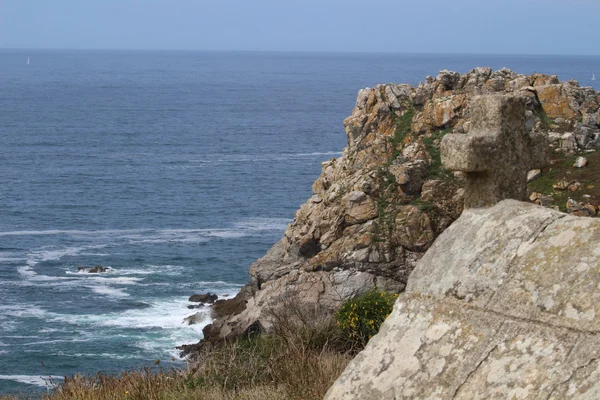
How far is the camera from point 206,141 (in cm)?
12638

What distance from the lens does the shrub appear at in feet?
54.3

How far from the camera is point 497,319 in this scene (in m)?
4.46

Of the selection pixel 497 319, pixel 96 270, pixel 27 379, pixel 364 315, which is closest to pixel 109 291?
pixel 96 270

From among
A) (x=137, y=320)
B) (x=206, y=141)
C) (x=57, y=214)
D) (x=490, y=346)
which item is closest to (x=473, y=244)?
(x=490, y=346)

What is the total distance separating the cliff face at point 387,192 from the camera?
35469 millimetres

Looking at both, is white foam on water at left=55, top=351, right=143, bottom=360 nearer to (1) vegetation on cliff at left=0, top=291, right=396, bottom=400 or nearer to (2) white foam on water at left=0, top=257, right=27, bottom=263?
(2) white foam on water at left=0, top=257, right=27, bottom=263

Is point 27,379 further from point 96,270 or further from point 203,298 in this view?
point 96,270

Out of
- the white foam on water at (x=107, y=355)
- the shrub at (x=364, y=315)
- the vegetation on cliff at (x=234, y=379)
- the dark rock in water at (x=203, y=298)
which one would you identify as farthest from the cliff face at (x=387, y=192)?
the vegetation on cliff at (x=234, y=379)

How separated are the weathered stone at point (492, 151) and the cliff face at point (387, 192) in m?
27.0

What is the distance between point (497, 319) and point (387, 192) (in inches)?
1296

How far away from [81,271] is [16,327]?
11516 mm

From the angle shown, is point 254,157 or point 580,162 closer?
point 580,162

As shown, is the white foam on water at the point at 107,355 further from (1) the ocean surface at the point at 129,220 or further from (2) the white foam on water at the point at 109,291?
(2) the white foam on water at the point at 109,291

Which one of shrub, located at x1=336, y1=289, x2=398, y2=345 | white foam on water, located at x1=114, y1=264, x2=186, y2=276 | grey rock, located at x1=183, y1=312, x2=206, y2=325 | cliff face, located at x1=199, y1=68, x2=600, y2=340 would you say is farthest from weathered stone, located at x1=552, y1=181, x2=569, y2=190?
white foam on water, located at x1=114, y1=264, x2=186, y2=276
